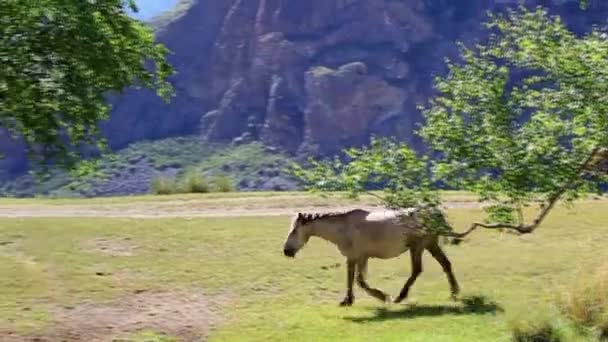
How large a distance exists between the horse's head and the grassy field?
4.00ft

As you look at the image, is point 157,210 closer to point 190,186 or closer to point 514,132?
point 190,186

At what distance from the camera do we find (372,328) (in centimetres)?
1720

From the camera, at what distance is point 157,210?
106ft

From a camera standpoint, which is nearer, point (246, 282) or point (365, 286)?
point (365, 286)

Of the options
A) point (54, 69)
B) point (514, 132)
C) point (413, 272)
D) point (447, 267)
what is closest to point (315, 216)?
point (413, 272)

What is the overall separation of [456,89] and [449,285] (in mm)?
8603

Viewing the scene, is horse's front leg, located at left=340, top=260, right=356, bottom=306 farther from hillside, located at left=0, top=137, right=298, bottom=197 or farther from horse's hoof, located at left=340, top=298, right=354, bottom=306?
hillside, located at left=0, top=137, right=298, bottom=197

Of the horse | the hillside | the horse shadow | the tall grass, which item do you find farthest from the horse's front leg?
the hillside

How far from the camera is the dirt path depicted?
30725 millimetres

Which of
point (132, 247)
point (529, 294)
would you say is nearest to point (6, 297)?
point (132, 247)

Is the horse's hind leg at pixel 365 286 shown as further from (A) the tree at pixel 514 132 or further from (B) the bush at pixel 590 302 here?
(A) the tree at pixel 514 132

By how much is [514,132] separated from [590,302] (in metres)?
5.11

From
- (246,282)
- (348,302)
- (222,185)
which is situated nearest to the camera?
(348,302)

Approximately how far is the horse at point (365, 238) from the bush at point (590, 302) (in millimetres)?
3448
